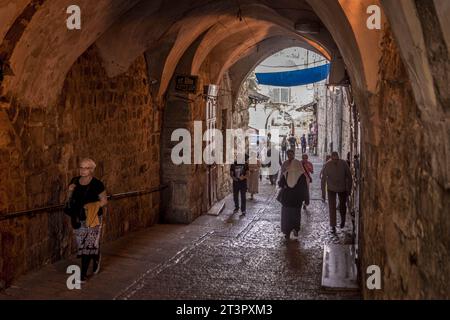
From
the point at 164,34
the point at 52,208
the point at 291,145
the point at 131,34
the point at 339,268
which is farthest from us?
the point at 291,145

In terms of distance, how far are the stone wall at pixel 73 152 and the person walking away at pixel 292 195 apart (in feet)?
7.94

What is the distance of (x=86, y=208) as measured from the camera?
580cm

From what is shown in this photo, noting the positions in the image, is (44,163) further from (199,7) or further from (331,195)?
(331,195)

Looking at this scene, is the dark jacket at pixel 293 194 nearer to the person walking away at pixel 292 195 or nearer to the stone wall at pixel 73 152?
the person walking away at pixel 292 195

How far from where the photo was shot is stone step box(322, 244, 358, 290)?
583cm

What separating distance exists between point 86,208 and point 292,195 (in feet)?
12.7

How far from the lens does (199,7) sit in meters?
8.64

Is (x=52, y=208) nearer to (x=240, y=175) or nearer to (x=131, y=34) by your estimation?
(x=131, y=34)

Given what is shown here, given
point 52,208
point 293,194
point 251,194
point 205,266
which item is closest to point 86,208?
point 52,208

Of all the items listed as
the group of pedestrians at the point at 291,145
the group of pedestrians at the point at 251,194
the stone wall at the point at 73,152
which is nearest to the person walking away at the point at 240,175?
the group of pedestrians at the point at 251,194

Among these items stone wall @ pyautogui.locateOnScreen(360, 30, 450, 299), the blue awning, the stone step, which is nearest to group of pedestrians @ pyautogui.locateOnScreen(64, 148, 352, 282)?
the stone step

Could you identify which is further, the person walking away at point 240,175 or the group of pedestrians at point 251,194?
the person walking away at point 240,175

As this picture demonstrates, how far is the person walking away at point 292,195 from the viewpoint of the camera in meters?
8.71

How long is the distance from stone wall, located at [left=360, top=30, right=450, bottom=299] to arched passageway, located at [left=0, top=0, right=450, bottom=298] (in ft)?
0.04
